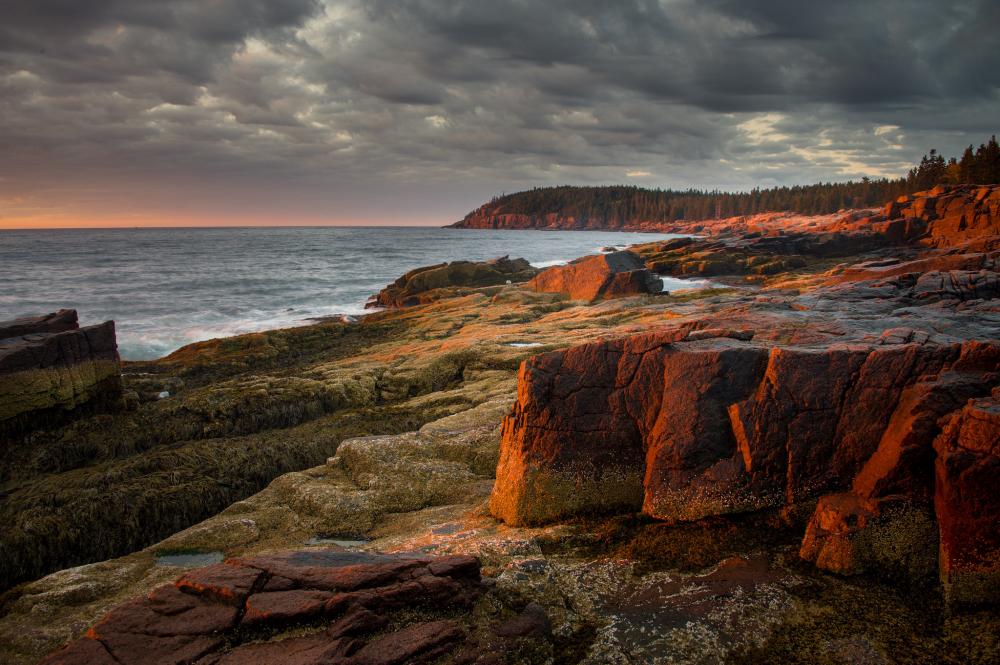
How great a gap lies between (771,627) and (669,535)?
225 cm

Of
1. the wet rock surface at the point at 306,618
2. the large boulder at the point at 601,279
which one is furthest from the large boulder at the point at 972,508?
the large boulder at the point at 601,279

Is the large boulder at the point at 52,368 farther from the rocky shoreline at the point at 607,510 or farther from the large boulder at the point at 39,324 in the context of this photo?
the rocky shoreline at the point at 607,510

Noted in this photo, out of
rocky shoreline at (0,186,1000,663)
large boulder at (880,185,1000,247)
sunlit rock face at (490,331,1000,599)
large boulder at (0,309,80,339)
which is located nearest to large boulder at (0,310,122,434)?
large boulder at (0,309,80,339)

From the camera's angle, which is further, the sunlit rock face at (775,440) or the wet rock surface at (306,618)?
the sunlit rock face at (775,440)

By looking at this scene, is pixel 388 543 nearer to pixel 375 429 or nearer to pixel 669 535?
pixel 669 535

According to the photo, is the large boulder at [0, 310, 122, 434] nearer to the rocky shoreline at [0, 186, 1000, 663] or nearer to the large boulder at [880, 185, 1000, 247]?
the rocky shoreline at [0, 186, 1000, 663]

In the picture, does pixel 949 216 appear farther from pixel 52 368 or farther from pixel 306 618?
pixel 52 368

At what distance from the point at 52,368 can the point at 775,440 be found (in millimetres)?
23760

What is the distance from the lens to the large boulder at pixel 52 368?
1934 centimetres

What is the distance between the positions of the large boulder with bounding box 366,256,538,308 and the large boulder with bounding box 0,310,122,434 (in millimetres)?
31213

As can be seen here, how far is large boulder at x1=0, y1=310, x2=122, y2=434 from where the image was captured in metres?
19.3

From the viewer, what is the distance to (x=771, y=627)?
7258 mm

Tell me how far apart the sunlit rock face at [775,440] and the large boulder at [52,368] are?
17.9 m

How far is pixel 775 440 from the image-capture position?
9.46 m
